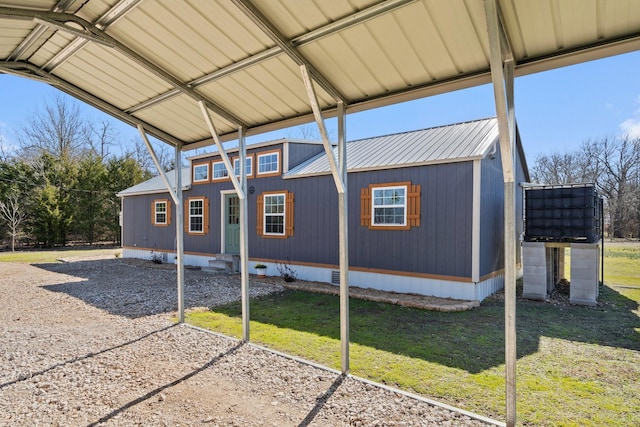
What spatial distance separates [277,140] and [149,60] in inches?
255

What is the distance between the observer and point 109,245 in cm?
2172

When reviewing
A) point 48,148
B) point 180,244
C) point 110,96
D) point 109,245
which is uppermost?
point 48,148

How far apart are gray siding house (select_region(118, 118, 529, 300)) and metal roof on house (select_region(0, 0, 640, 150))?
4.02 m

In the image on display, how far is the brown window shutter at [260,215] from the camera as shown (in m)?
10.2

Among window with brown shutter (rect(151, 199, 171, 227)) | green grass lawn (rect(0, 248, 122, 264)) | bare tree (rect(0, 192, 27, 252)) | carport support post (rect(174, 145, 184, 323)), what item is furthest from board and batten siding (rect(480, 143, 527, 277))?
bare tree (rect(0, 192, 27, 252))

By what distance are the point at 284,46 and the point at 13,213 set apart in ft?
70.5

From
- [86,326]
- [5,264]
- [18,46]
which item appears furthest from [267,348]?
[5,264]

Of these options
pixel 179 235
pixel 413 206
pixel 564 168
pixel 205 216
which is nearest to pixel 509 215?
pixel 179 235

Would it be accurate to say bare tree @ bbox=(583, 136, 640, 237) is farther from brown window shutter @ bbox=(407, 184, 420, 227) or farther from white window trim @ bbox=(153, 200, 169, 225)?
white window trim @ bbox=(153, 200, 169, 225)

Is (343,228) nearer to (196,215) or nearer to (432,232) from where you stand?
(432,232)

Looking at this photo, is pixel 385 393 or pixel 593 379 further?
pixel 593 379

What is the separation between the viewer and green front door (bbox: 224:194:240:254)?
11.2 meters

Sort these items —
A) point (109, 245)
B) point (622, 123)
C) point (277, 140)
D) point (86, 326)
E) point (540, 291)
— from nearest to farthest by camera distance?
point (86, 326)
point (540, 291)
point (277, 140)
point (109, 245)
point (622, 123)

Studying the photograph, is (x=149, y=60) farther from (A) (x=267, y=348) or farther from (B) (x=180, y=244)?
(A) (x=267, y=348)
